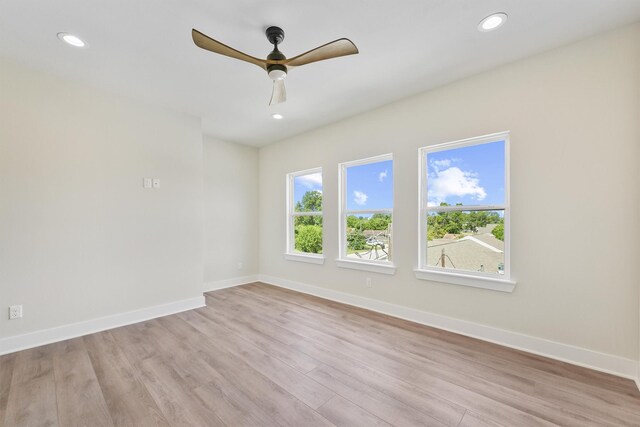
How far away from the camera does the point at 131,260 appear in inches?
134

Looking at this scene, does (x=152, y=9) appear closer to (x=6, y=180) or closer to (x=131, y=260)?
(x=6, y=180)

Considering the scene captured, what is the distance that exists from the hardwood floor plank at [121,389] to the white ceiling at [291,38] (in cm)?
278

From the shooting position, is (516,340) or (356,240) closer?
(516,340)

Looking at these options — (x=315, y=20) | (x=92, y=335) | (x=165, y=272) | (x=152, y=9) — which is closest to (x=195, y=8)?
(x=152, y=9)

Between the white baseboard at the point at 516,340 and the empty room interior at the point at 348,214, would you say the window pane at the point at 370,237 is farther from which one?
the white baseboard at the point at 516,340

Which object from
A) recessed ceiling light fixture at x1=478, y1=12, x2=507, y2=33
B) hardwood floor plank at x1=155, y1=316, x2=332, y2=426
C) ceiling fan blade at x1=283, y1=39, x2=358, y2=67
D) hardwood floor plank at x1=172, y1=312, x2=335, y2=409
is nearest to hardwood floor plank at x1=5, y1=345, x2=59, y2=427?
hardwood floor plank at x1=155, y1=316, x2=332, y2=426

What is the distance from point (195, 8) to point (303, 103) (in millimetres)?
1727

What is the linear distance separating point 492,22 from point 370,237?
8.72ft

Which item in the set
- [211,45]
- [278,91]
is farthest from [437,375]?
[211,45]

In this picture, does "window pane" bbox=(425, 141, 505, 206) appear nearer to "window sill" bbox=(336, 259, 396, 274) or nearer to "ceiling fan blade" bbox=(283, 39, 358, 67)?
"window sill" bbox=(336, 259, 396, 274)

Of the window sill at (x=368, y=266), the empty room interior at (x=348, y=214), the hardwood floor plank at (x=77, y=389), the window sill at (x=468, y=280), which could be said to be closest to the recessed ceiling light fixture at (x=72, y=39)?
the empty room interior at (x=348, y=214)

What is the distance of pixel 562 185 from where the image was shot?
240 centimetres

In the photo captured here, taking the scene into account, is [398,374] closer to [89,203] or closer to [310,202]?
[310,202]

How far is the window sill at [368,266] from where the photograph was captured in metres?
3.54
